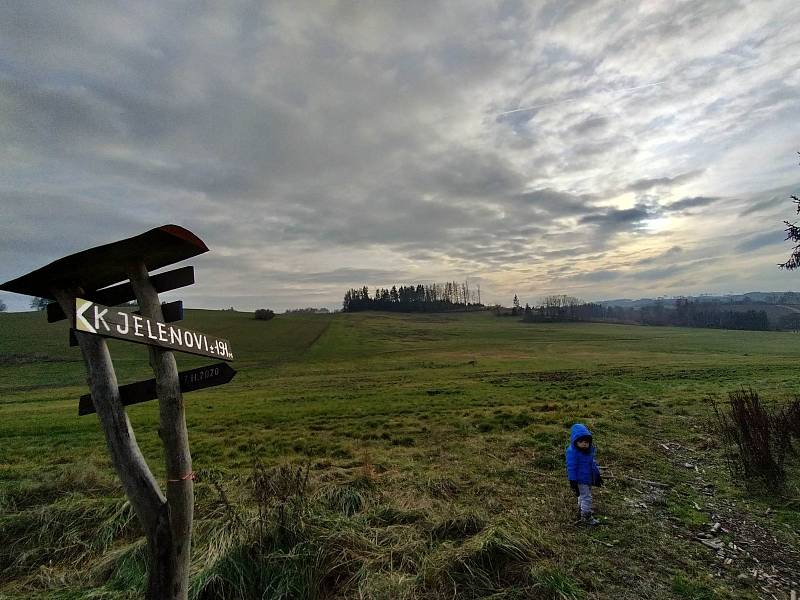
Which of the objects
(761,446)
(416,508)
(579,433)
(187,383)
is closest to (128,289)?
(187,383)

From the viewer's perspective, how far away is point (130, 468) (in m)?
3.55

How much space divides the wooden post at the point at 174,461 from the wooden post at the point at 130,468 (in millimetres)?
48

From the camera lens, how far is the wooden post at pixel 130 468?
3.48m

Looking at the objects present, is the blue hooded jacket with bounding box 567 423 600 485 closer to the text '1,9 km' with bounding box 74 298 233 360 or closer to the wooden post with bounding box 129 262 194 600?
the wooden post with bounding box 129 262 194 600

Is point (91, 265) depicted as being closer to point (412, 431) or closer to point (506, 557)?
point (506, 557)

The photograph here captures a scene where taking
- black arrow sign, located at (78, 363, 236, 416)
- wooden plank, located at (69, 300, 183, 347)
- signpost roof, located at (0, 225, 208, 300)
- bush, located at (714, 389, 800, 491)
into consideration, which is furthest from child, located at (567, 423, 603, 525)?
signpost roof, located at (0, 225, 208, 300)

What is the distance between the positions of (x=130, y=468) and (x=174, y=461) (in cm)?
35

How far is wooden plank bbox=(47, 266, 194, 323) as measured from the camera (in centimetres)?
397

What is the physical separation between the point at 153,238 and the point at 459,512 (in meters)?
5.70

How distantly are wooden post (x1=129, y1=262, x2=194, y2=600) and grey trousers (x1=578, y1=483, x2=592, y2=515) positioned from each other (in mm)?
5928

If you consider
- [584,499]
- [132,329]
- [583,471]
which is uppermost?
[132,329]

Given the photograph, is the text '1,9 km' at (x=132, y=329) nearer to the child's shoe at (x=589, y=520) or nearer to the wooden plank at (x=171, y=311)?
the wooden plank at (x=171, y=311)

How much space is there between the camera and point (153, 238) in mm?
3459

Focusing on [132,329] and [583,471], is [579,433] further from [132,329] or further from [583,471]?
[132,329]
